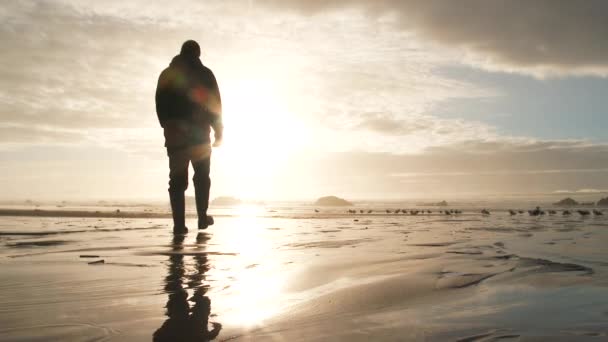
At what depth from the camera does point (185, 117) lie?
5.80 meters

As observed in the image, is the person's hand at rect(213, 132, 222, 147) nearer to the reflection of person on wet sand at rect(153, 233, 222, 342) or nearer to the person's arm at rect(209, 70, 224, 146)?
the person's arm at rect(209, 70, 224, 146)

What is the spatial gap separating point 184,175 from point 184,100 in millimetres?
1024

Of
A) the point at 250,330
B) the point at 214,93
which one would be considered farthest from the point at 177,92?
the point at 250,330

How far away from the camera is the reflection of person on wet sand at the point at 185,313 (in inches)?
56.2

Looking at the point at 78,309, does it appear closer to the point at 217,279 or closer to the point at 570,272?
the point at 217,279

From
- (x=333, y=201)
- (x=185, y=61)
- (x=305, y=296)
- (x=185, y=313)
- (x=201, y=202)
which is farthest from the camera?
(x=333, y=201)

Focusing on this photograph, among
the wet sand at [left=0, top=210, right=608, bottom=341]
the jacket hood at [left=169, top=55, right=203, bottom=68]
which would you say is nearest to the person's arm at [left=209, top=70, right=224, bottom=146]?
the jacket hood at [left=169, top=55, right=203, bottom=68]

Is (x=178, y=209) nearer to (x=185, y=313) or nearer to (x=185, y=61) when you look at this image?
(x=185, y=61)

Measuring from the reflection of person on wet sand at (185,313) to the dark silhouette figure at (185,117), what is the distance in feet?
10.2

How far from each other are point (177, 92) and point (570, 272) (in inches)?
191

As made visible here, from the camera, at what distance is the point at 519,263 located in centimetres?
312

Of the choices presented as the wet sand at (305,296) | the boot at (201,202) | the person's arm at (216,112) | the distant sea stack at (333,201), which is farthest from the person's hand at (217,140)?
the distant sea stack at (333,201)

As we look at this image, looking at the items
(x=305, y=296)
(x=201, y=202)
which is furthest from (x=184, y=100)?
(x=305, y=296)

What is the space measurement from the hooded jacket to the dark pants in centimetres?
11
